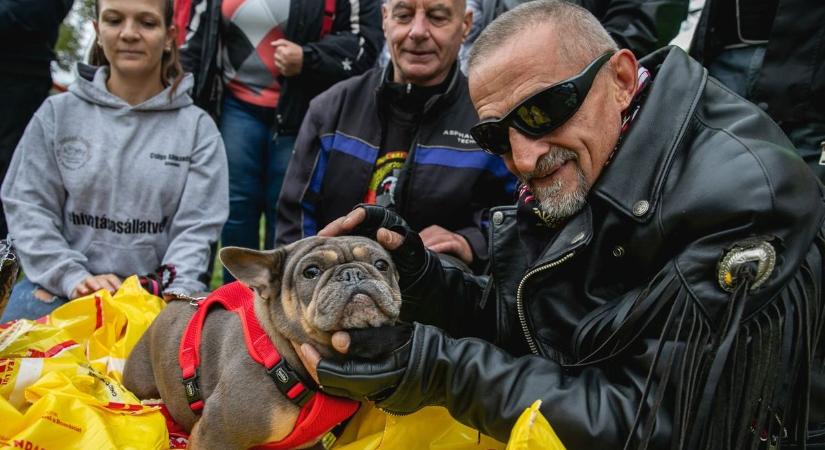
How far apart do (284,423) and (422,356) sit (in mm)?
597

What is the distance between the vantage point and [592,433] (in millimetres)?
1721

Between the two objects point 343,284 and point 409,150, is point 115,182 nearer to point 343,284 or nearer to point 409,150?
point 409,150

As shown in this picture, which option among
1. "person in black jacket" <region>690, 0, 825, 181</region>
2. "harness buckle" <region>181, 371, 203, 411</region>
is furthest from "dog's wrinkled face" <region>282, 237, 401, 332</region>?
"person in black jacket" <region>690, 0, 825, 181</region>

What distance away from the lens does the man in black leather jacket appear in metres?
1.66

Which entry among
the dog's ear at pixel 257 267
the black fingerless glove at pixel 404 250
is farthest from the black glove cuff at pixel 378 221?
the dog's ear at pixel 257 267

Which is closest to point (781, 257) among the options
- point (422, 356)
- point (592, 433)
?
point (592, 433)

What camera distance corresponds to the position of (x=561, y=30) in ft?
6.67

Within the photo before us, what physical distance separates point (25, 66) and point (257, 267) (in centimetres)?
306

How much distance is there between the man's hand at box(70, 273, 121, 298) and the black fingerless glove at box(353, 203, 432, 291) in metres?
1.33

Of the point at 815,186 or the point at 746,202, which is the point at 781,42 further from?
the point at 746,202

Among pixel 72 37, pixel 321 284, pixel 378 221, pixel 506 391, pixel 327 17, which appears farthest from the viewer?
pixel 72 37

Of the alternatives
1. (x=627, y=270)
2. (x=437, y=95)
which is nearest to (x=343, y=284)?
(x=627, y=270)

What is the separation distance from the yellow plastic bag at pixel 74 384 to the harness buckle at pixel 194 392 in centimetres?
14

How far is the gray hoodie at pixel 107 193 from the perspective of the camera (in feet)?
10.8
